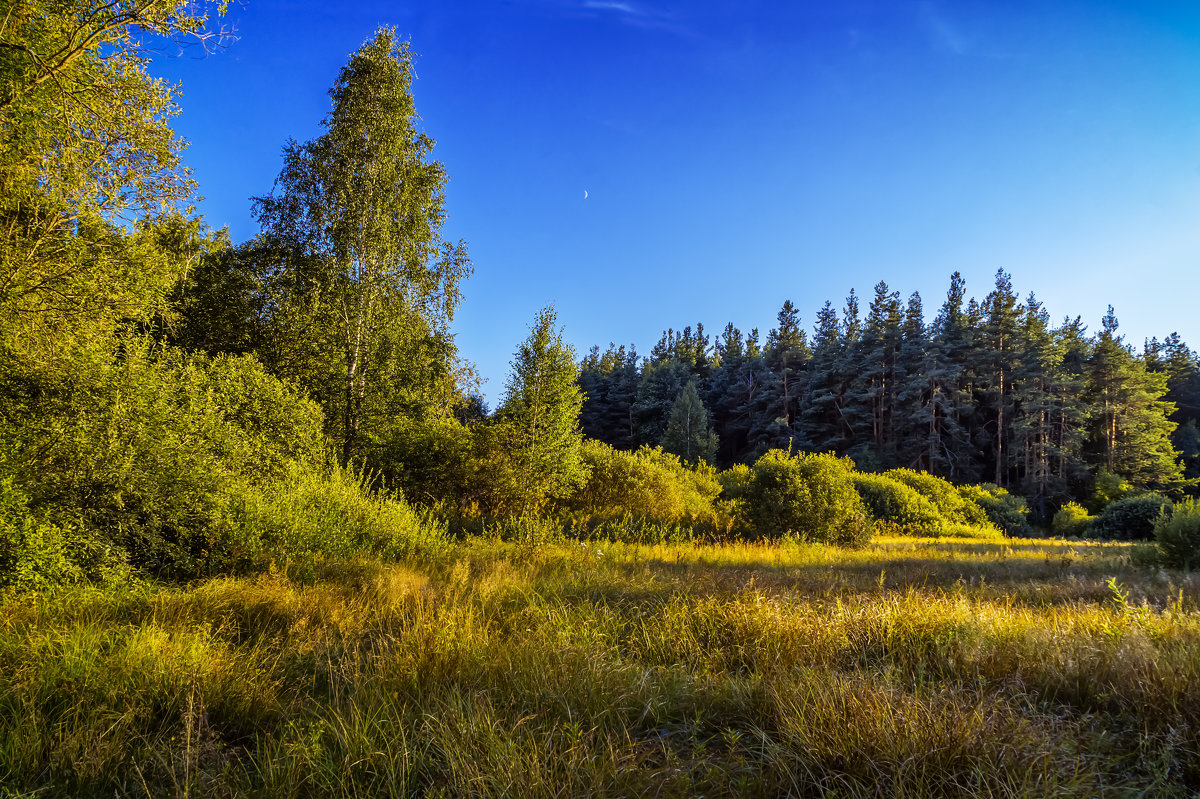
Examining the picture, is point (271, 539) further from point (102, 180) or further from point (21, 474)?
point (102, 180)

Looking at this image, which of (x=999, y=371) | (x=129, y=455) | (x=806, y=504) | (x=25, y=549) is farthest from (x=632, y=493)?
(x=999, y=371)

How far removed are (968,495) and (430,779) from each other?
94.8 feet

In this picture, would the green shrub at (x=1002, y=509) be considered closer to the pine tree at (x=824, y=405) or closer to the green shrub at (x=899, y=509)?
the green shrub at (x=899, y=509)

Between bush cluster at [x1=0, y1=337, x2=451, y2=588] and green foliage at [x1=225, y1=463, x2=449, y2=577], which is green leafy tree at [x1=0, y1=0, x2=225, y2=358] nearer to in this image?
bush cluster at [x1=0, y1=337, x2=451, y2=588]

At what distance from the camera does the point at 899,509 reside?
64.1 feet

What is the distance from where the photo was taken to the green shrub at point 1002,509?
22.8 metres

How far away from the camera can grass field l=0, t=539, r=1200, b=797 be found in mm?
2064

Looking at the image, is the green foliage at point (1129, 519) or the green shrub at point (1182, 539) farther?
the green foliage at point (1129, 519)

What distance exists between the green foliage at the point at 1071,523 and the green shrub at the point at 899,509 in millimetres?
8136

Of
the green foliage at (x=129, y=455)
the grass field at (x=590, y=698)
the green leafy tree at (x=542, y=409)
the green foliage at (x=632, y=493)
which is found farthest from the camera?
the green foliage at (x=632, y=493)

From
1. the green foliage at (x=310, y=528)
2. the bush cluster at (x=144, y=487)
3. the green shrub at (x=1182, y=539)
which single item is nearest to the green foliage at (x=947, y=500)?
the green shrub at (x=1182, y=539)

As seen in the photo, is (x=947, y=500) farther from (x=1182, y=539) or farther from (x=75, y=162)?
(x=75, y=162)

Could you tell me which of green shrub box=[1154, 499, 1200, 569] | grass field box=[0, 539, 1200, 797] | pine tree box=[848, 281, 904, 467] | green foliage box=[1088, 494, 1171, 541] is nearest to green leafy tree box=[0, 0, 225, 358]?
grass field box=[0, 539, 1200, 797]

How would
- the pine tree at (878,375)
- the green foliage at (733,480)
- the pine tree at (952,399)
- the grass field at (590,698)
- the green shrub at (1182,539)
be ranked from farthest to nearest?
the pine tree at (878,375) < the pine tree at (952,399) < the green foliage at (733,480) < the green shrub at (1182,539) < the grass field at (590,698)
